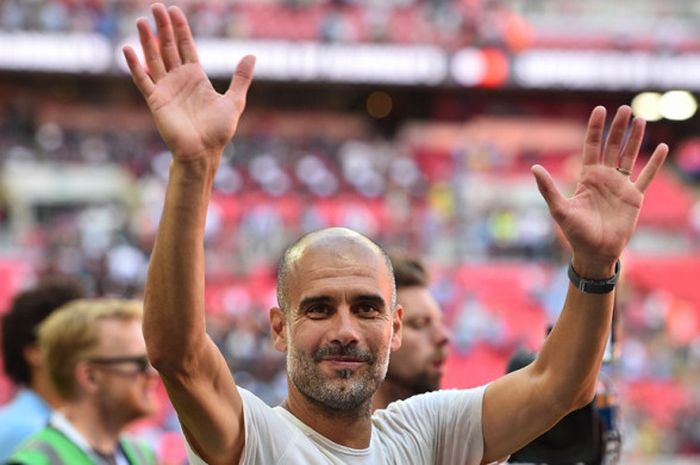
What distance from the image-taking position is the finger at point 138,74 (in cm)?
225

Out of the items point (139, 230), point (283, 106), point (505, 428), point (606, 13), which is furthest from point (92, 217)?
point (505, 428)

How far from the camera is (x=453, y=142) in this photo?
88.7 ft

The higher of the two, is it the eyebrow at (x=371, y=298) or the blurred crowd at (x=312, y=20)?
the blurred crowd at (x=312, y=20)

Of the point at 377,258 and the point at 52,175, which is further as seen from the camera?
the point at 52,175

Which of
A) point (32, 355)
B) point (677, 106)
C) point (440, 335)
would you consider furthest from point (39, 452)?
point (677, 106)

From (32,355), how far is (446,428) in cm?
209

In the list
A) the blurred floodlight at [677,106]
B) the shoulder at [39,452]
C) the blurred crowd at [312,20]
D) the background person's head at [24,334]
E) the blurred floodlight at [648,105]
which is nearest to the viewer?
the shoulder at [39,452]

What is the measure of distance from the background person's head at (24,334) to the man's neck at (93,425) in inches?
25.3

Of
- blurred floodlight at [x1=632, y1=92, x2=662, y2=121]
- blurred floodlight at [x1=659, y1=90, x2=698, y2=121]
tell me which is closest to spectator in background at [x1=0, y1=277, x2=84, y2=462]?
blurred floodlight at [x1=632, y1=92, x2=662, y2=121]

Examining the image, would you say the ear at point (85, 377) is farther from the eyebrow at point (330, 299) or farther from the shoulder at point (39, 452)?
the eyebrow at point (330, 299)

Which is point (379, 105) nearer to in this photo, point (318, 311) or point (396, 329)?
point (396, 329)

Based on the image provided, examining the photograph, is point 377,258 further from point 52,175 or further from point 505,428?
point 52,175

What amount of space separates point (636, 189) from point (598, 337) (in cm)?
34

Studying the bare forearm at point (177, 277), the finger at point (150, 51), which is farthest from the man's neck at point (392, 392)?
the finger at point (150, 51)
